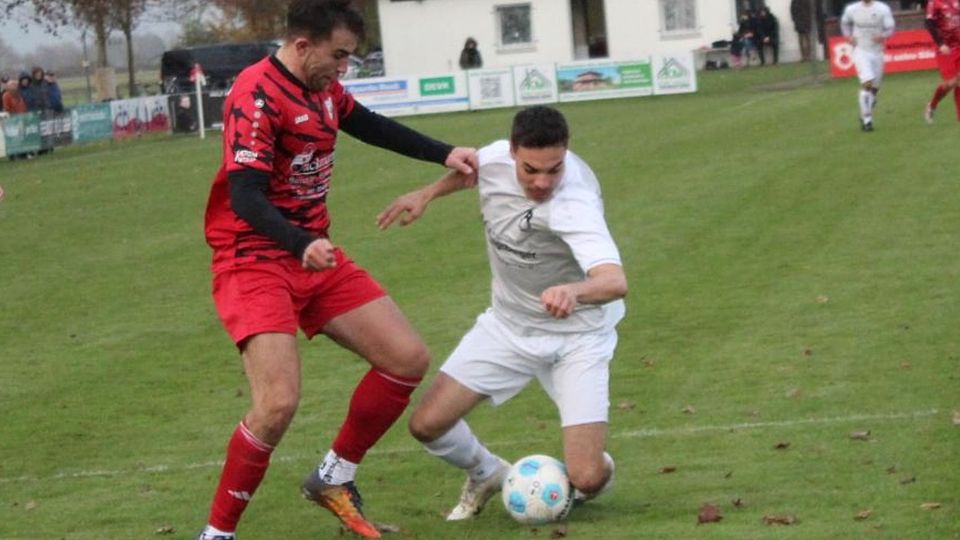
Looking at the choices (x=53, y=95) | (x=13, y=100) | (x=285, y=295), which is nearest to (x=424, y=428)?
(x=285, y=295)

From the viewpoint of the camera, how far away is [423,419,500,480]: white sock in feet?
24.6

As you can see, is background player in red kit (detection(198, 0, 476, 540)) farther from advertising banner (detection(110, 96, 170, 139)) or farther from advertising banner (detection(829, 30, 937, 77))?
advertising banner (detection(829, 30, 937, 77))

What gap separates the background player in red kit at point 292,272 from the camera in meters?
6.80

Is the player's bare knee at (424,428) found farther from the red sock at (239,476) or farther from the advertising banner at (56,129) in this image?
the advertising banner at (56,129)

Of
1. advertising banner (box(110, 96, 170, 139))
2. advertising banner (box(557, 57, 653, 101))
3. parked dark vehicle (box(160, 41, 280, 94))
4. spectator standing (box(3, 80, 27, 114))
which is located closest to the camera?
spectator standing (box(3, 80, 27, 114))

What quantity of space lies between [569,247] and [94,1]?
49616mm

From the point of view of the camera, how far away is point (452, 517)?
7.59 meters

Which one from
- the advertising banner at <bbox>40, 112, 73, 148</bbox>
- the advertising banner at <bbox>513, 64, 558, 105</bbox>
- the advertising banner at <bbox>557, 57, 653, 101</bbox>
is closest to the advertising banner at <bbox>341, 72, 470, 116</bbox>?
the advertising banner at <bbox>513, 64, 558, 105</bbox>

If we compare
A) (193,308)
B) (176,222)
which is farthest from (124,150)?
(193,308)

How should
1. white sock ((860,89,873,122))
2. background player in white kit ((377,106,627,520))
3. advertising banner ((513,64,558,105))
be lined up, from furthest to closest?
advertising banner ((513,64,558,105)) → white sock ((860,89,873,122)) → background player in white kit ((377,106,627,520))

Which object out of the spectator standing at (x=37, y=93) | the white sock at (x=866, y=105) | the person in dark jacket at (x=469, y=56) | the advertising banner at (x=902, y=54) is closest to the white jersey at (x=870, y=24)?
the white sock at (x=866, y=105)

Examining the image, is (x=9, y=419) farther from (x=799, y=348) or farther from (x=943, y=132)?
(x=943, y=132)

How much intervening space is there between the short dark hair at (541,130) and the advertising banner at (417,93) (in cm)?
3617

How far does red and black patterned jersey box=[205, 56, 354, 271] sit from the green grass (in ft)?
4.08
